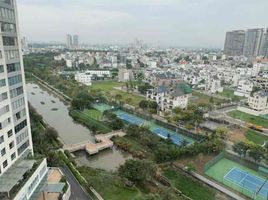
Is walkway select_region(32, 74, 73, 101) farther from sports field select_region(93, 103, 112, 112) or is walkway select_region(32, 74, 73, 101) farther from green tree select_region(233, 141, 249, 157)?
green tree select_region(233, 141, 249, 157)

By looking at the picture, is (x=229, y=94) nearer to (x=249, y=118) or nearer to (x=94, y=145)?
(x=249, y=118)

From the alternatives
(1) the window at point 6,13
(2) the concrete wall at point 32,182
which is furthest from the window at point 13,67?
(2) the concrete wall at point 32,182

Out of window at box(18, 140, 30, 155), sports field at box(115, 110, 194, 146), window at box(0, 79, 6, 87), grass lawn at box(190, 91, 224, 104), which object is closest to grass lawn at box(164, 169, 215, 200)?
sports field at box(115, 110, 194, 146)

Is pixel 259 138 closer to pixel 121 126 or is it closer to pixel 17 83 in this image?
pixel 121 126

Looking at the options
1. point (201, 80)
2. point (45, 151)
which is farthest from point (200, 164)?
point (201, 80)

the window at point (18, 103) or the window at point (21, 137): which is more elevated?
the window at point (18, 103)

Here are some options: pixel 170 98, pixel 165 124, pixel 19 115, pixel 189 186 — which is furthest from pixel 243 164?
pixel 19 115

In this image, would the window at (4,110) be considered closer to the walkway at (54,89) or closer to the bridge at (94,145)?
the bridge at (94,145)
